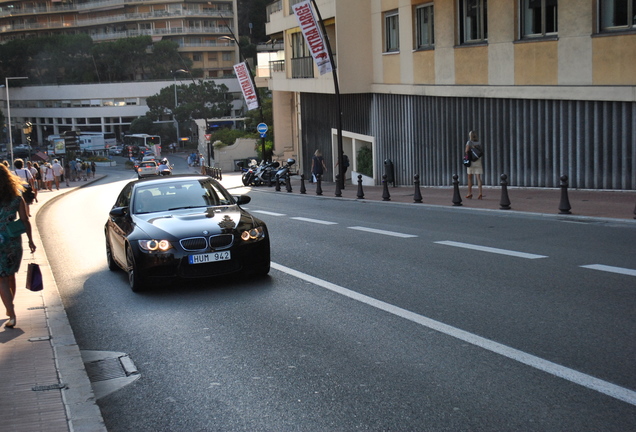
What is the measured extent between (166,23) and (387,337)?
11934cm

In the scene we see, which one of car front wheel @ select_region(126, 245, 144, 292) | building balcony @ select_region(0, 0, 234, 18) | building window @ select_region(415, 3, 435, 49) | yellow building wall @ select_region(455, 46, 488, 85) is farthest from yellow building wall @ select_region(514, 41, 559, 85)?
building balcony @ select_region(0, 0, 234, 18)

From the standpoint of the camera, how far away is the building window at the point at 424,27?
93.9ft

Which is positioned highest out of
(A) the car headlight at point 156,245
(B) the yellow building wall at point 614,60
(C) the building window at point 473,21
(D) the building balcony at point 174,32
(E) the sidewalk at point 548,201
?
(D) the building balcony at point 174,32

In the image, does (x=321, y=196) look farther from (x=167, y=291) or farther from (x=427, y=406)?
(x=427, y=406)

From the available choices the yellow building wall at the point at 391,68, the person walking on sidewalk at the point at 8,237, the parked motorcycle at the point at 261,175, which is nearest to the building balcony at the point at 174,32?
the parked motorcycle at the point at 261,175

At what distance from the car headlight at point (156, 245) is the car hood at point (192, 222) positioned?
0.06 meters

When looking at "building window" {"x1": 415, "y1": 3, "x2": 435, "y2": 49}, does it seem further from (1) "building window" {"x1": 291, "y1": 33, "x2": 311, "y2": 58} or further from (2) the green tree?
(2) the green tree

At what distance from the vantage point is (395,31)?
32.2m

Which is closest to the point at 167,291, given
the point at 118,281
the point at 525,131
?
the point at 118,281

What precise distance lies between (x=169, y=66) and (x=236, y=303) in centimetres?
11193

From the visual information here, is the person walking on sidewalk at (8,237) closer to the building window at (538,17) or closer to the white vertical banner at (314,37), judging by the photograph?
the building window at (538,17)

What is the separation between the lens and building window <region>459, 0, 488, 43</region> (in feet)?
82.0

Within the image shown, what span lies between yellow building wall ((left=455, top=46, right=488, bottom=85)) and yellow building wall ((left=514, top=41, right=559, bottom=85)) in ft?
5.63

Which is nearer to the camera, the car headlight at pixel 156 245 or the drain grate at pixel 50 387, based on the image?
the drain grate at pixel 50 387
